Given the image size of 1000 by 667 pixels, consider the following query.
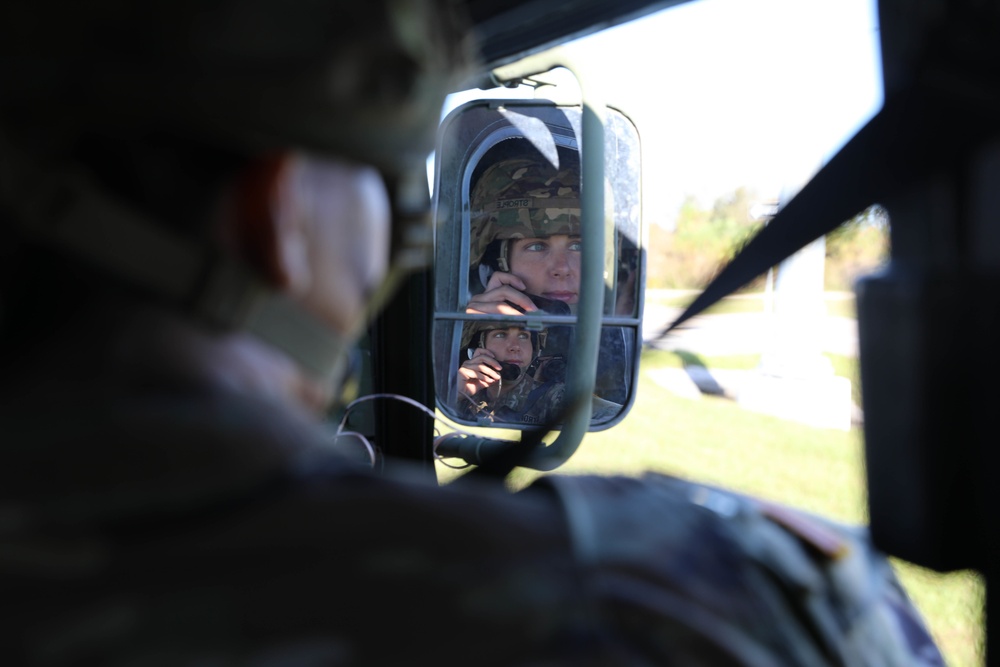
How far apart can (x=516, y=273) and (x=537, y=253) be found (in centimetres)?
10

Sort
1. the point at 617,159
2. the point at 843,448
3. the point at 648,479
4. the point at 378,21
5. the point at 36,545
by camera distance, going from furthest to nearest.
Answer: the point at 843,448
the point at 617,159
the point at 648,479
the point at 378,21
the point at 36,545

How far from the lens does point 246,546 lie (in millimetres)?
778

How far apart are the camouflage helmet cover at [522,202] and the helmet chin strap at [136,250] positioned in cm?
210

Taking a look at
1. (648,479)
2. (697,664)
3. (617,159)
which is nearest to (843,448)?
(617,159)

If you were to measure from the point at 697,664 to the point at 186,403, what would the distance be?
1.67ft

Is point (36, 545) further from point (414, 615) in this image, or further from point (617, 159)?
point (617, 159)

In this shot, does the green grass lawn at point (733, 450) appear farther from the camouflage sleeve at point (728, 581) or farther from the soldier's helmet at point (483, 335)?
the camouflage sleeve at point (728, 581)

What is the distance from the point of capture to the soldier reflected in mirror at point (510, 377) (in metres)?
2.94

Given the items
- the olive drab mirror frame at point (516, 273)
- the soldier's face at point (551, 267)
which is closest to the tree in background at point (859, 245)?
the olive drab mirror frame at point (516, 273)

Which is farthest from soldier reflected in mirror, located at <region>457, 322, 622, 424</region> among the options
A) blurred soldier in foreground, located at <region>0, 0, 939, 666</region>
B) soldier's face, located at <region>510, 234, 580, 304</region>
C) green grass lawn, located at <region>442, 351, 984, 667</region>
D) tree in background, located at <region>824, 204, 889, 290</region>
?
blurred soldier in foreground, located at <region>0, 0, 939, 666</region>

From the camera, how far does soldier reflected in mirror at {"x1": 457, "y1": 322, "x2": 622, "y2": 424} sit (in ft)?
9.63

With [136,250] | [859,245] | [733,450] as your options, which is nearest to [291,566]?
[136,250]

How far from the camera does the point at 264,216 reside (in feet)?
2.95

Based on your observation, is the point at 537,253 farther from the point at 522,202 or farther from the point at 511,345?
the point at 511,345
